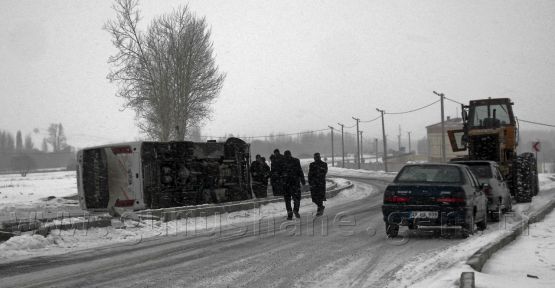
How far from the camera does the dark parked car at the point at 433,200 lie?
10.6 metres

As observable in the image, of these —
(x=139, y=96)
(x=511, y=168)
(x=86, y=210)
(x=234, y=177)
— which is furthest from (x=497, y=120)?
(x=139, y=96)

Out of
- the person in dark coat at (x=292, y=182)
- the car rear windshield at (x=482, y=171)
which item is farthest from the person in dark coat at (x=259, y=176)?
the car rear windshield at (x=482, y=171)

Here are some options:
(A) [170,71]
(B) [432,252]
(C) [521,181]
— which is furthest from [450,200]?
(A) [170,71]

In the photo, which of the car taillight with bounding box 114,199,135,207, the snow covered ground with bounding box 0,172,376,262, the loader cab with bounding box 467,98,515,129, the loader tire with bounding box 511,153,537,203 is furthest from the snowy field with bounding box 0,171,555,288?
the loader cab with bounding box 467,98,515,129

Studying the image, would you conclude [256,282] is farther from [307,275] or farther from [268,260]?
[268,260]

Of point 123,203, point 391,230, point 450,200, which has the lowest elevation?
point 391,230

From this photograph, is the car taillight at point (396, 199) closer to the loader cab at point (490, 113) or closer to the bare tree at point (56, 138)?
the loader cab at point (490, 113)

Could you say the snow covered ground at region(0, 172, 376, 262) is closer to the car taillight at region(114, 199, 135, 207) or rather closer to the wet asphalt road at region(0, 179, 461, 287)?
the wet asphalt road at region(0, 179, 461, 287)

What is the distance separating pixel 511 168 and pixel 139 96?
25.1 m

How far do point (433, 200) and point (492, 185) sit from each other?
384 cm

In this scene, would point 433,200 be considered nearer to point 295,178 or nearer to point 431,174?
point 431,174

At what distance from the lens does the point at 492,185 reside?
13.8 meters

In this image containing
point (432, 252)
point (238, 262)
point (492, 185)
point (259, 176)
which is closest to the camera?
point (238, 262)

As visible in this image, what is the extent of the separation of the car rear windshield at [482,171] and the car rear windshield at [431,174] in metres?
3.12
